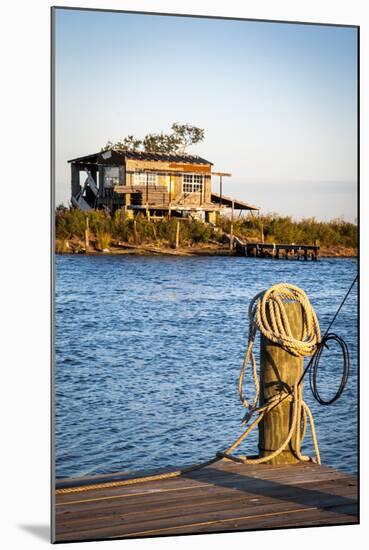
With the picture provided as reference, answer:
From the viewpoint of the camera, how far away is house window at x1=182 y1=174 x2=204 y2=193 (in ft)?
23.0

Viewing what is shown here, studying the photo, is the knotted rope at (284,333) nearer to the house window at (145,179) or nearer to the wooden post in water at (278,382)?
the wooden post in water at (278,382)

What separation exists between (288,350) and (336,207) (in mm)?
1461

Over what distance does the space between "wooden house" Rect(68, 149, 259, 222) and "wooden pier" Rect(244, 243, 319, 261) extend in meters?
0.59

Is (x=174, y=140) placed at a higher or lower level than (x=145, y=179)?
higher

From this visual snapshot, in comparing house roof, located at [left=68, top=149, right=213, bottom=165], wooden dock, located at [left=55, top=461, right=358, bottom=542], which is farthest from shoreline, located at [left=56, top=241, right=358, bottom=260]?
wooden dock, located at [left=55, top=461, right=358, bottom=542]

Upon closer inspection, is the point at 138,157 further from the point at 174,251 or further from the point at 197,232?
the point at 174,251

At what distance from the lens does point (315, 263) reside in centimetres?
819

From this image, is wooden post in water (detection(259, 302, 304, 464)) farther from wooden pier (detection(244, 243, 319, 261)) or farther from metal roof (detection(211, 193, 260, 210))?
wooden pier (detection(244, 243, 319, 261))

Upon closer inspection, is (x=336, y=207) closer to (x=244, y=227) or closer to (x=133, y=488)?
(x=244, y=227)

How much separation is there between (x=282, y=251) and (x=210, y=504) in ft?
10.5

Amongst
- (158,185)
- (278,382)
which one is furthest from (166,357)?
(278,382)

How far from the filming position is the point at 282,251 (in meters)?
8.11

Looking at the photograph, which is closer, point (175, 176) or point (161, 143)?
point (161, 143)

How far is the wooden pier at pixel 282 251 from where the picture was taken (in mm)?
7762
